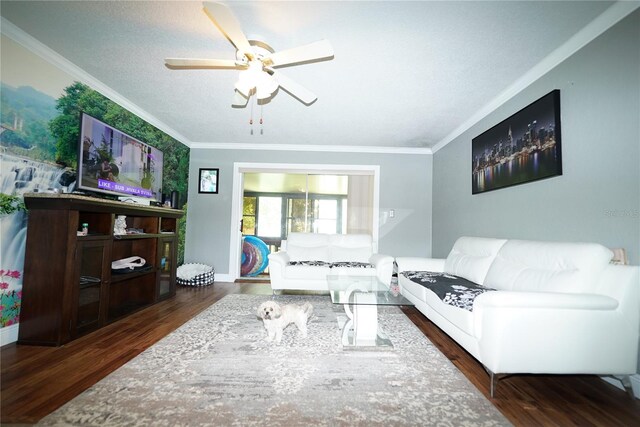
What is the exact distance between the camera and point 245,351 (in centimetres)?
200

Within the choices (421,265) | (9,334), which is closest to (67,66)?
(9,334)

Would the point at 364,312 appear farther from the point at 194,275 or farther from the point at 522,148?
the point at 194,275

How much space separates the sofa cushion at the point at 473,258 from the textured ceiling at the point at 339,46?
1586 millimetres

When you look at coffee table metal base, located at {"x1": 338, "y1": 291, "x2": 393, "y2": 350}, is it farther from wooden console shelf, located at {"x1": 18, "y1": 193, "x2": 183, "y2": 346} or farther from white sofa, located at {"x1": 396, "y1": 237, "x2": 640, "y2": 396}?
wooden console shelf, located at {"x1": 18, "y1": 193, "x2": 183, "y2": 346}

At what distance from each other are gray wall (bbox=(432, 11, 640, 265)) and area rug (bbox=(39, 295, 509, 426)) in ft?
4.64

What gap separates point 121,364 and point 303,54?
94.1 inches

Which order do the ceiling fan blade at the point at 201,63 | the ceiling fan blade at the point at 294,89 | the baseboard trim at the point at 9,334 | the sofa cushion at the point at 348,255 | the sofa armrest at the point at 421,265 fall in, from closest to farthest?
the ceiling fan blade at the point at 201,63, the baseboard trim at the point at 9,334, the ceiling fan blade at the point at 294,89, the sofa armrest at the point at 421,265, the sofa cushion at the point at 348,255

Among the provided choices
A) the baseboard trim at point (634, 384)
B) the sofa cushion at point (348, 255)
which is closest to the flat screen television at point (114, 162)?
the sofa cushion at point (348, 255)

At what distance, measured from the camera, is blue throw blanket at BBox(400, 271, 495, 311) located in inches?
76.6

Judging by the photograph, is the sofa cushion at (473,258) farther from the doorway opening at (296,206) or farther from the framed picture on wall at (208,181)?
the framed picture on wall at (208,181)

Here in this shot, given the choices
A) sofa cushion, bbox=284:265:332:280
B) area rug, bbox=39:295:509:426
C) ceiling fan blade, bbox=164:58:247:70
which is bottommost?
area rug, bbox=39:295:509:426

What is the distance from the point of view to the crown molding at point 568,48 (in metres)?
1.72

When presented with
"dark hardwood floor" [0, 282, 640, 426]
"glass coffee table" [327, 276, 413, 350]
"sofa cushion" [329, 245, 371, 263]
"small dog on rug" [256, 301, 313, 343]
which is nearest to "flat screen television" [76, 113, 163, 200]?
"dark hardwood floor" [0, 282, 640, 426]

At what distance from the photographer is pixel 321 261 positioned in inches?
153
